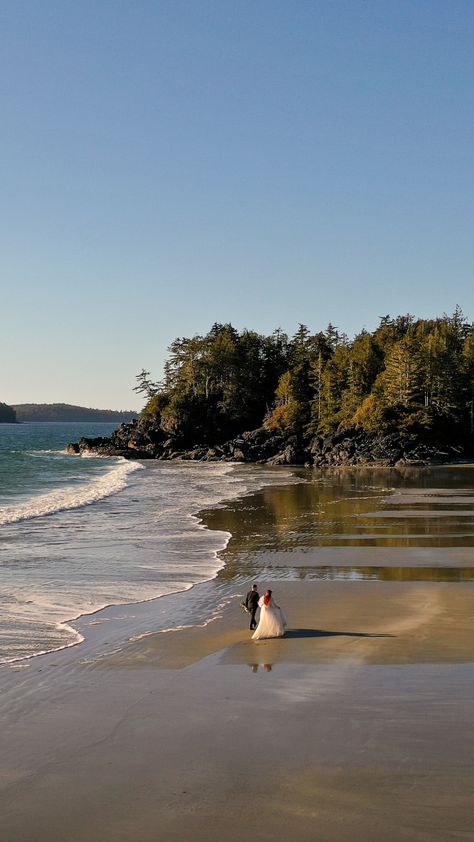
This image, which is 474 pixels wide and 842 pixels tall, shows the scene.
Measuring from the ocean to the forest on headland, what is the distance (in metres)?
33.8

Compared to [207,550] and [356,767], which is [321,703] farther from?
[207,550]

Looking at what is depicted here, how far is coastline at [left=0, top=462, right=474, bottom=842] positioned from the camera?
8.12m

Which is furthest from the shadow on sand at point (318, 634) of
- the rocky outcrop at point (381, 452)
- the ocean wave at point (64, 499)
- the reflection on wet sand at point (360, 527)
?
the rocky outcrop at point (381, 452)

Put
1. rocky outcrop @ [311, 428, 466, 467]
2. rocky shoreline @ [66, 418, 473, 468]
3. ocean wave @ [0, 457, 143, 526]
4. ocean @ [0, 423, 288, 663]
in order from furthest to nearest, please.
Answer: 1. rocky shoreline @ [66, 418, 473, 468]
2. rocky outcrop @ [311, 428, 466, 467]
3. ocean wave @ [0, 457, 143, 526]
4. ocean @ [0, 423, 288, 663]

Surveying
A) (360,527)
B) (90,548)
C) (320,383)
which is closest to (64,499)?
(90,548)

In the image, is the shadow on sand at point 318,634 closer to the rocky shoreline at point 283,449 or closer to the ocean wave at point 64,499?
the ocean wave at point 64,499

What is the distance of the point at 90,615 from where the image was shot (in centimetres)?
1773

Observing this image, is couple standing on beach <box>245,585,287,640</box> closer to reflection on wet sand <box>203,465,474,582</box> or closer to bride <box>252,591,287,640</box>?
bride <box>252,591,287,640</box>

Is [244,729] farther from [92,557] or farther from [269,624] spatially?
[92,557]

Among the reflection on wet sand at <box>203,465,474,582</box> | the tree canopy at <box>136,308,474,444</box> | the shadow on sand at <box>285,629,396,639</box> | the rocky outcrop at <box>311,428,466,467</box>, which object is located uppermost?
the tree canopy at <box>136,308,474,444</box>

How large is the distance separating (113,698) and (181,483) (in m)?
48.6

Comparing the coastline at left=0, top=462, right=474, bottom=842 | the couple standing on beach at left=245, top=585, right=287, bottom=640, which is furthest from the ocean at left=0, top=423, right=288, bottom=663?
the couple standing on beach at left=245, top=585, right=287, bottom=640

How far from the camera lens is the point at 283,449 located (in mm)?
94500

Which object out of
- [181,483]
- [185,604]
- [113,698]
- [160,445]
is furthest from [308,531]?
[160,445]
